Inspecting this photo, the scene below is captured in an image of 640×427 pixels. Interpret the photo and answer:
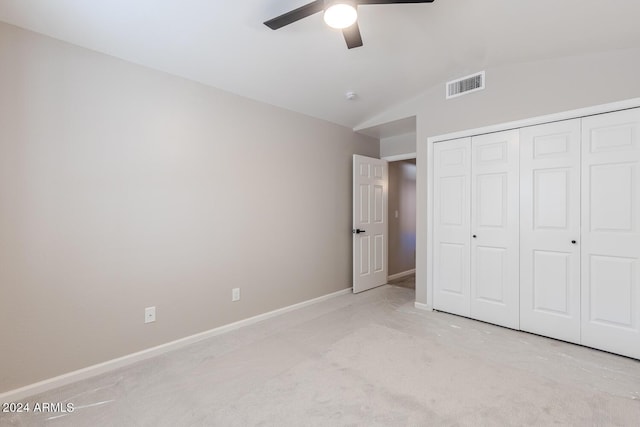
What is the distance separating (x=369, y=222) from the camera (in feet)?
14.6

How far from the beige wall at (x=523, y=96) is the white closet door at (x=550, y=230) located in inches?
9.4

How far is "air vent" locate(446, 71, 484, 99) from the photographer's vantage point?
3116 millimetres

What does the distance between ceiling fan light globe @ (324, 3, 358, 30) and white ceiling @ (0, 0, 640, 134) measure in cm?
47

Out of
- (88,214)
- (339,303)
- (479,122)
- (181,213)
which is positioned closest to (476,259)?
(479,122)

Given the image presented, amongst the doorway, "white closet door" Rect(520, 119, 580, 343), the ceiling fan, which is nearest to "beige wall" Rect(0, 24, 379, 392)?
the ceiling fan

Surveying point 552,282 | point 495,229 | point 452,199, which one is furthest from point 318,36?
point 552,282

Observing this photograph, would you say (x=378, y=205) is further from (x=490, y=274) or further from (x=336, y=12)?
(x=336, y=12)

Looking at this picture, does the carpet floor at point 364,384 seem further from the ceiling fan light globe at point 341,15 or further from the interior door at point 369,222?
the ceiling fan light globe at point 341,15

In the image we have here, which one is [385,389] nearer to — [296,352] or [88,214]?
[296,352]

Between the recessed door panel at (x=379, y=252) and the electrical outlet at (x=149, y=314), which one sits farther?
the recessed door panel at (x=379, y=252)

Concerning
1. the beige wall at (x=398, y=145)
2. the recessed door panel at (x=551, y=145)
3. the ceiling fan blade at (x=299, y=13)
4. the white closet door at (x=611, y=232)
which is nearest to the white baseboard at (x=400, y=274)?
the beige wall at (x=398, y=145)

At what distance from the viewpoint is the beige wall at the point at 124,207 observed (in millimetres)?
1967

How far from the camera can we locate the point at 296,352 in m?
2.51

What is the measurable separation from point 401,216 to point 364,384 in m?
3.81
